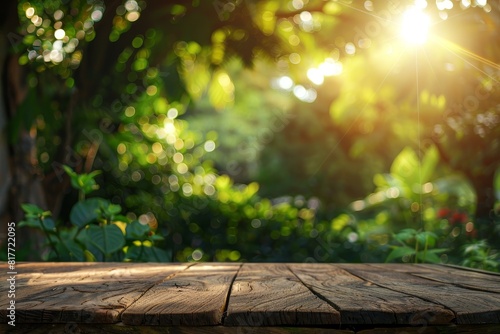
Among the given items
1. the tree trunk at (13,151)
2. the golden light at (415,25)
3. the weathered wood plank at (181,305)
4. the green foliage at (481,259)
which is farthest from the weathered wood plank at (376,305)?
the tree trunk at (13,151)

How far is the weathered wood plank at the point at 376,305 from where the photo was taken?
138cm

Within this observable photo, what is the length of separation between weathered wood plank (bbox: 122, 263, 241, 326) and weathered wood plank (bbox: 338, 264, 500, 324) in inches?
18.7

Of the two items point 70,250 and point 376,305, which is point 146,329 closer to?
point 376,305

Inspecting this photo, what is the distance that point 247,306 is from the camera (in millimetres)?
1432

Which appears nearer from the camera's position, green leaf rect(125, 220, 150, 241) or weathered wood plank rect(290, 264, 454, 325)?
weathered wood plank rect(290, 264, 454, 325)

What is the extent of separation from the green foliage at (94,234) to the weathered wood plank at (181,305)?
4.73 ft

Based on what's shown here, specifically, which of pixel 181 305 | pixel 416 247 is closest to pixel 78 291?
pixel 181 305

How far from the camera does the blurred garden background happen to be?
4.91 meters

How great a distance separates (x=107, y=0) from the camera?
17.0 ft

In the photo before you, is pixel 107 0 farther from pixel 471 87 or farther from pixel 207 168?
pixel 471 87

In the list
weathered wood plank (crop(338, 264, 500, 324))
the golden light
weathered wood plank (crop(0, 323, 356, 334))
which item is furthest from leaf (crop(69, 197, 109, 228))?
the golden light

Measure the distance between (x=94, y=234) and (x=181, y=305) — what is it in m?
1.95

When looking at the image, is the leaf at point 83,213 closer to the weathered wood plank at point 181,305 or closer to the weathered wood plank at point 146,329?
the weathered wood plank at point 181,305

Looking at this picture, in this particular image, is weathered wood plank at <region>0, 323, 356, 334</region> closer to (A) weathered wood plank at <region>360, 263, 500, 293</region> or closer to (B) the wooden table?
(B) the wooden table
